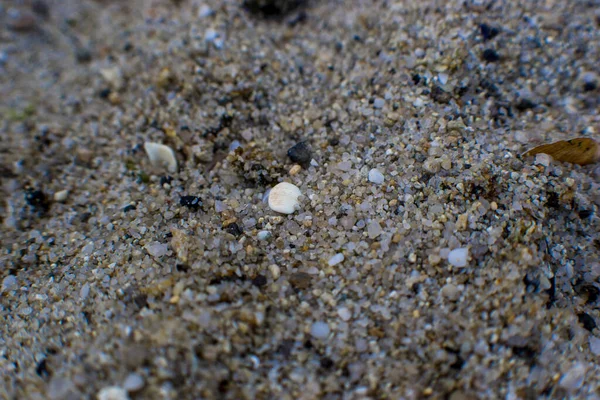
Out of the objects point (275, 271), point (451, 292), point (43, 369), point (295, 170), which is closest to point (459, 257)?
point (451, 292)

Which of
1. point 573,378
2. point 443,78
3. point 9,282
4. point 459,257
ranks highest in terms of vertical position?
point 443,78

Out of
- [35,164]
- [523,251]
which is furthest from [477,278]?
[35,164]

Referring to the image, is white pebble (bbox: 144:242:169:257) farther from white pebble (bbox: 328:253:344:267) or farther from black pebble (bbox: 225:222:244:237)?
white pebble (bbox: 328:253:344:267)

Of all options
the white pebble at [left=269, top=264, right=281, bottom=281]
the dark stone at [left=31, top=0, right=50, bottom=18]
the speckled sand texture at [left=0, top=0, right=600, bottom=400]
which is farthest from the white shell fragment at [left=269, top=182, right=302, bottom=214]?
the dark stone at [left=31, top=0, right=50, bottom=18]

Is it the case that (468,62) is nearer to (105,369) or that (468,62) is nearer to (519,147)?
(519,147)

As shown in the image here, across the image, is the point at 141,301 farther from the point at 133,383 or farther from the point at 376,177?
the point at 376,177
